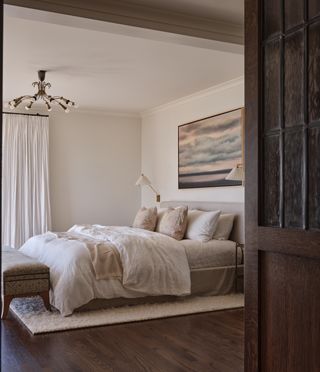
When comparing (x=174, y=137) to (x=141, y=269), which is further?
(x=174, y=137)

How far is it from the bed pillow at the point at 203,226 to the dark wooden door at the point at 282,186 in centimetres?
349

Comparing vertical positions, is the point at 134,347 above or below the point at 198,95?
below

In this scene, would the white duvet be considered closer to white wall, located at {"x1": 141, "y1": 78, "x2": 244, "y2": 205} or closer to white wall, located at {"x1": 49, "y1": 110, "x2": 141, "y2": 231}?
white wall, located at {"x1": 141, "y1": 78, "x2": 244, "y2": 205}

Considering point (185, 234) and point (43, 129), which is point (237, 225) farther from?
point (43, 129)

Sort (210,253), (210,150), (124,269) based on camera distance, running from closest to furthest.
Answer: (124,269) → (210,253) → (210,150)

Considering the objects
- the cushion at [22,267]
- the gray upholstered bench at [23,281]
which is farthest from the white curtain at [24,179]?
the gray upholstered bench at [23,281]

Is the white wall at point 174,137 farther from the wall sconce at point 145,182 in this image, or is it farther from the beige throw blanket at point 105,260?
the beige throw blanket at point 105,260

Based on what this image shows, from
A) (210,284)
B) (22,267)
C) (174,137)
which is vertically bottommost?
(210,284)

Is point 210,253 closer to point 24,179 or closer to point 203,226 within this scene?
point 203,226

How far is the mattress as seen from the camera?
5414 mm

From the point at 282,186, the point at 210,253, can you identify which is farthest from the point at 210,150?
the point at 282,186

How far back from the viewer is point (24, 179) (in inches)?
301

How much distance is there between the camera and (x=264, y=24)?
2135mm

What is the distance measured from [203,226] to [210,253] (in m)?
0.42
